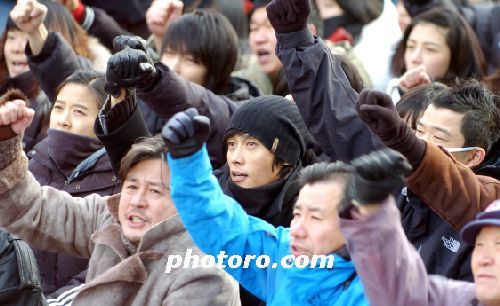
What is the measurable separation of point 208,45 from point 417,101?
4.34ft

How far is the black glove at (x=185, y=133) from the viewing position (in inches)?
139

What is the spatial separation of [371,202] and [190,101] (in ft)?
6.87

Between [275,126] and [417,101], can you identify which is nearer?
[275,126]

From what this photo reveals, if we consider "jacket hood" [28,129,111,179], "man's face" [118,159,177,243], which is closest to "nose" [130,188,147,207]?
"man's face" [118,159,177,243]

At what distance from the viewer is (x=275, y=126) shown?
4.76 meters

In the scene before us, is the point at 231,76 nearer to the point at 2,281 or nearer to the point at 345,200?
the point at 2,281

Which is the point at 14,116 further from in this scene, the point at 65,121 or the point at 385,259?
the point at 385,259

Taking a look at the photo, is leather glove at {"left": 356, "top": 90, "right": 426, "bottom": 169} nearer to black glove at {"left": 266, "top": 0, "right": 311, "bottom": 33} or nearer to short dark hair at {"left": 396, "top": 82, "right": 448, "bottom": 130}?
black glove at {"left": 266, "top": 0, "right": 311, "bottom": 33}

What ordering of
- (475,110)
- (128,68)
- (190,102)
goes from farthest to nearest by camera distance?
1. (190,102)
2. (475,110)
3. (128,68)

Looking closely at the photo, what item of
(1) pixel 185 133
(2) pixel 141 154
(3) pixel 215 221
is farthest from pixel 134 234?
(1) pixel 185 133

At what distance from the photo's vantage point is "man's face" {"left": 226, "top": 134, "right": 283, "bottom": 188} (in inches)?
185

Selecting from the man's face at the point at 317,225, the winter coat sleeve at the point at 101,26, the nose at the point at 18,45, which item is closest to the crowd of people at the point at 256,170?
the man's face at the point at 317,225

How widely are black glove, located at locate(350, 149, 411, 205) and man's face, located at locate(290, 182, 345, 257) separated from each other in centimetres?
58

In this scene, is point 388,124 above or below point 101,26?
above
